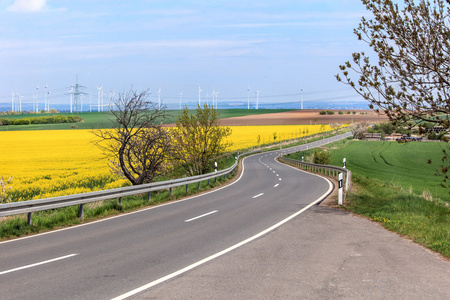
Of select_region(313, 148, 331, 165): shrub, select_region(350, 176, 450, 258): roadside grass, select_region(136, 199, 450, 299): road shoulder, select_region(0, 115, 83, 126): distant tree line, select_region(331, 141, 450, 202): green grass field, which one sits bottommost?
select_region(331, 141, 450, 202): green grass field

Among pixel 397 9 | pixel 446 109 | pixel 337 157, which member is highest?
pixel 397 9

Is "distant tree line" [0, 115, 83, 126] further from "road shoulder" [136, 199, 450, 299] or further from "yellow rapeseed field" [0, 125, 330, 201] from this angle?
"road shoulder" [136, 199, 450, 299]

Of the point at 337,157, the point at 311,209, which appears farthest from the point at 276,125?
the point at 311,209

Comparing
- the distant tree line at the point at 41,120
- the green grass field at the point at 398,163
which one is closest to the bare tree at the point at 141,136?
the green grass field at the point at 398,163

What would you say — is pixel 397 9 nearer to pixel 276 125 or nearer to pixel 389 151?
pixel 389 151

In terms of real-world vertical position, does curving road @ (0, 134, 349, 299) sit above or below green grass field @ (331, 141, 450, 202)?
above

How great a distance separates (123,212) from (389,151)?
2617 inches

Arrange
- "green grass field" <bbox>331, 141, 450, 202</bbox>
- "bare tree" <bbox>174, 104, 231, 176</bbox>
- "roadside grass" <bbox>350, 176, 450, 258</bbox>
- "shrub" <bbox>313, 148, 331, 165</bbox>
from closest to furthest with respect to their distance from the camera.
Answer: "roadside grass" <bbox>350, 176, 450, 258</bbox>, "bare tree" <bbox>174, 104, 231, 176</bbox>, "green grass field" <bbox>331, 141, 450, 202</bbox>, "shrub" <bbox>313, 148, 331, 165</bbox>

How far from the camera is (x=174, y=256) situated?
27.8 ft

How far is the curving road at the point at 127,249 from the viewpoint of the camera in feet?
21.5

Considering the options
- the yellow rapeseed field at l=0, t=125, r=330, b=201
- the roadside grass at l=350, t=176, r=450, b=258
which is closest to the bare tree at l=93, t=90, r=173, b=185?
the yellow rapeseed field at l=0, t=125, r=330, b=201

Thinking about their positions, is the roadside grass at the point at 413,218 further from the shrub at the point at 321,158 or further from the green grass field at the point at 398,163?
the shrub at the point at 321,158

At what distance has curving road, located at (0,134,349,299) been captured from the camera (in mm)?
6559

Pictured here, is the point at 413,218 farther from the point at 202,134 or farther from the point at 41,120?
the point at 41,120
